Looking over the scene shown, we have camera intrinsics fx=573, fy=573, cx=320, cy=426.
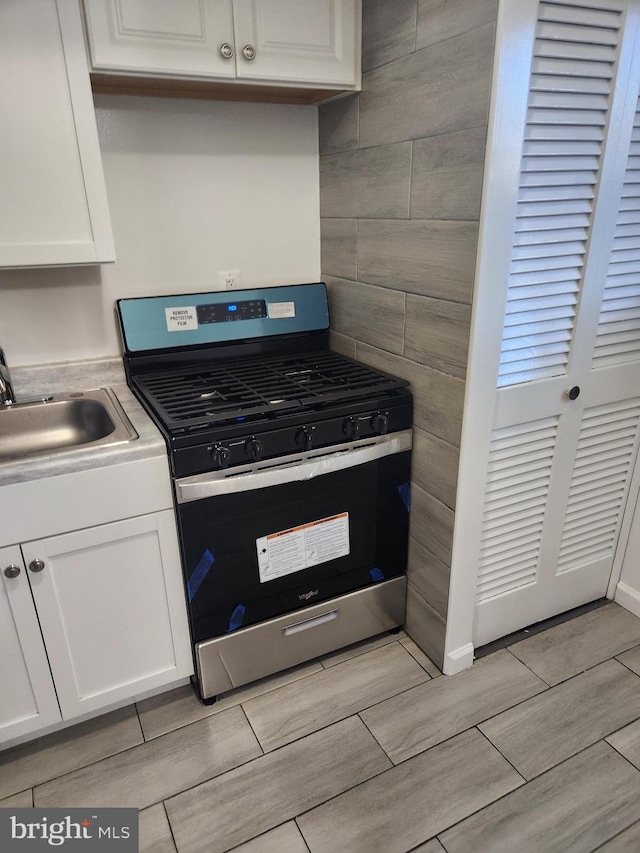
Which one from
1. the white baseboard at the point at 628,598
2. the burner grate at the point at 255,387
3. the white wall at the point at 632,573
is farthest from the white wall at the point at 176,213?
the white baseboard at the point at 628,598

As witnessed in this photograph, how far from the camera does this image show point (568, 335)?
5.48 feet

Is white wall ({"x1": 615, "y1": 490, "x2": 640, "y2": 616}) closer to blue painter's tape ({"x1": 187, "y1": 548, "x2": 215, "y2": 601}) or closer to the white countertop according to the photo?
blue painter's tape ({"x1": 187, "y1": 548, "x2": 215, "y2": 601})

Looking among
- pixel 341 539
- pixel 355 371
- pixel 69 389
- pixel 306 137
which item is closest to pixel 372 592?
pixel 341 539

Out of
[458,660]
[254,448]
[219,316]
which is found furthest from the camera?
[219,316]

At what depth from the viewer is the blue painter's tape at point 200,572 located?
5.17 feet

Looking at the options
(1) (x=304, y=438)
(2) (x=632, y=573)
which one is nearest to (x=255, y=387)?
(1) (x=304, y=438)

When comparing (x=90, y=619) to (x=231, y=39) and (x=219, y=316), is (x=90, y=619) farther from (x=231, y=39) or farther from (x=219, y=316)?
(x=231, y=39)

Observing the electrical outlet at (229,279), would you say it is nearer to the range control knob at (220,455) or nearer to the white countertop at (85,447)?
the white countertop at (85,447)

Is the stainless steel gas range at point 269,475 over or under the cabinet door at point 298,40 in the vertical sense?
under

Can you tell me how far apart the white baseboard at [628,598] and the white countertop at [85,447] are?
178 centimetres

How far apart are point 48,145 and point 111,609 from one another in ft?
3.99

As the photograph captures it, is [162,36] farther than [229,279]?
No

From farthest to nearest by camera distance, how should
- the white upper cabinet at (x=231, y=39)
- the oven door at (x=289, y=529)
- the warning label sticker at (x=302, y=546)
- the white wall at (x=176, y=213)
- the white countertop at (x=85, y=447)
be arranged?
the white wall at (x=176, y=213) < the warning label sticker at (x=302, y=546) < the oven door at (x=289, y=529) < the white upper cabinet at (x=231, y=39) < the white countertop at (x=85, y=447)

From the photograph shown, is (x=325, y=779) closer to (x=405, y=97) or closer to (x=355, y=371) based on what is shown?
(x=355, y=371)
